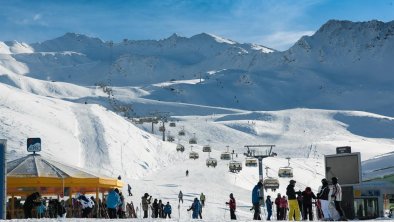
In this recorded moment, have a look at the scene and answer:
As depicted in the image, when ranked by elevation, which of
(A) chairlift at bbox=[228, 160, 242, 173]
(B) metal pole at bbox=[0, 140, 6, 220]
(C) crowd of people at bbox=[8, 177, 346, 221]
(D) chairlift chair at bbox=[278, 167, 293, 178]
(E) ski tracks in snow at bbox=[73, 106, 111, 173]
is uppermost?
(E) ski tracks in snow at bbox=[73, 106, 111, 173]

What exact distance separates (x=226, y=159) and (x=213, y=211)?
30382 millimetres

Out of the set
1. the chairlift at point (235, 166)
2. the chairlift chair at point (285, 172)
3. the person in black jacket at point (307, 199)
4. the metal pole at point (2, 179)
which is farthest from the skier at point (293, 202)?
the chairlift chair at point (285, 172)

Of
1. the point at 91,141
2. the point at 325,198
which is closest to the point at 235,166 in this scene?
the point at 91,141

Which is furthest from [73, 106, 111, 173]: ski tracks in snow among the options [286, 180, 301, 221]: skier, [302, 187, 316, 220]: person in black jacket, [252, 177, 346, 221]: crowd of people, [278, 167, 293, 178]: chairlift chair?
[302, 187, 316, 220]: person in black jacket

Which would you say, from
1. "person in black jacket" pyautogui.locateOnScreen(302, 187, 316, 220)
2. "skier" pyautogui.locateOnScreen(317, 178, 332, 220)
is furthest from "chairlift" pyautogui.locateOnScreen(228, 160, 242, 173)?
"skier" pyautogui.locateOnScreen(317, 178, 332, 220)

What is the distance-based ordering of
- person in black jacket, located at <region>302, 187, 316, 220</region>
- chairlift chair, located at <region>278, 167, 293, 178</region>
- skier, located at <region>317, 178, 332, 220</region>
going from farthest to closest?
chairlift chair, located at <region>278, 167, 293, 178</region>, person in black jacket, located at <region>302, 187, 316, 220</region>, skier, located at <region>317, 178, 332, 220</region>

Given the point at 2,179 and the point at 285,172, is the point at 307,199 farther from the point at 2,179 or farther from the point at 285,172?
the point at 285,172

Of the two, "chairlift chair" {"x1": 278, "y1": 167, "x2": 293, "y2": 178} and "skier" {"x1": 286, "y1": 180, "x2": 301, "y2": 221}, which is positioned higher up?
"chairlift chair" {"x1": 278, "y1": 167, "x2": 293, "y2": 178}

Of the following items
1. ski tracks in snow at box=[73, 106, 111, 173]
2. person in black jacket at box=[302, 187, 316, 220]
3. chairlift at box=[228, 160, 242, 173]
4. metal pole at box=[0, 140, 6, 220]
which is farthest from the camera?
chairlift at box=[228, 160, 242, 173]

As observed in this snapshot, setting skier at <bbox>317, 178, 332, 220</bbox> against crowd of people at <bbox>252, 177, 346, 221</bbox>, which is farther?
skier at <bbox>317, 178, 332, 220</bbox>

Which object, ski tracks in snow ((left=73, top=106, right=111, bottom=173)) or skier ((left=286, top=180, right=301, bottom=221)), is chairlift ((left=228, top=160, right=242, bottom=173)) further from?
skier ((left=286, top=180, right=301, bottom=221))

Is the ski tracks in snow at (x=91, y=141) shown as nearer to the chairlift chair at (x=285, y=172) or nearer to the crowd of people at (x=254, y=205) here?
the chairlift chair at (x=285, y=172)

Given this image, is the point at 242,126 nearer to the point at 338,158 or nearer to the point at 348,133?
the point at 348,133

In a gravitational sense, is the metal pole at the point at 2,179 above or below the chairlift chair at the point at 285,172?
below
